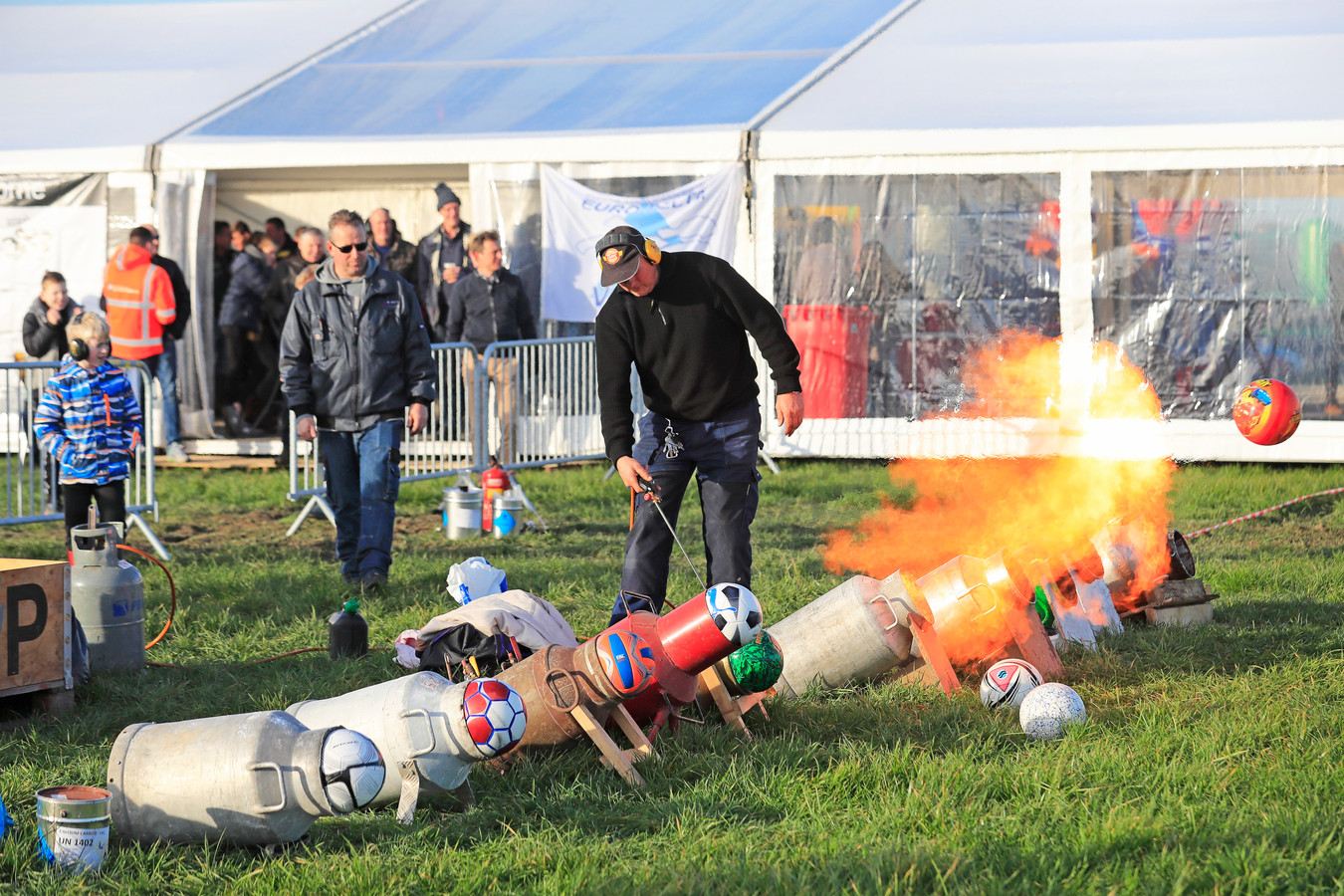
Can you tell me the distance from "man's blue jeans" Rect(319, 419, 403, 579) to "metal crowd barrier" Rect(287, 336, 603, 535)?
252 centimetres

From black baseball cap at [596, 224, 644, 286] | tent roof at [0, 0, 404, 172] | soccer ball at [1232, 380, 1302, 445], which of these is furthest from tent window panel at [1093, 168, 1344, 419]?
tent roof at [0, 0, 404, 172]

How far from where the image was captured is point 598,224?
1412 cm

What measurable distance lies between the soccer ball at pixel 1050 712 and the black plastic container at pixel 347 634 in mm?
3130

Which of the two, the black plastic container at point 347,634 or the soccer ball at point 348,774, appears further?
the black plastic container at point 347,634

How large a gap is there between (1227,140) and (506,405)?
23.6 feet

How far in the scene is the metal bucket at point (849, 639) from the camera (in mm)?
5773

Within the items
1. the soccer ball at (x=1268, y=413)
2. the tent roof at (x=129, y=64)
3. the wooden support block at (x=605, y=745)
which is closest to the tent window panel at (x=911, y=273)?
the soccer ball at (x=1268, y=413)

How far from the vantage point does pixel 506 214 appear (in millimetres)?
14398

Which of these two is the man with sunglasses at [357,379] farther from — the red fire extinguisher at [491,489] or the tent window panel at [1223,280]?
the tent window panel at [1223,280]

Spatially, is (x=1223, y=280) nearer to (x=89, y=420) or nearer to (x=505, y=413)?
(x=505, y=413)

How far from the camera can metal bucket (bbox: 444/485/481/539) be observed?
1041 centimetres

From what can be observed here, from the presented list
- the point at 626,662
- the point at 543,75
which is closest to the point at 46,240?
the point at 543,75

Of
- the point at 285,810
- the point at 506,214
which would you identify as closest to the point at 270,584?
the point at 285,810

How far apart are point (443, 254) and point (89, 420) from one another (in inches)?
248
